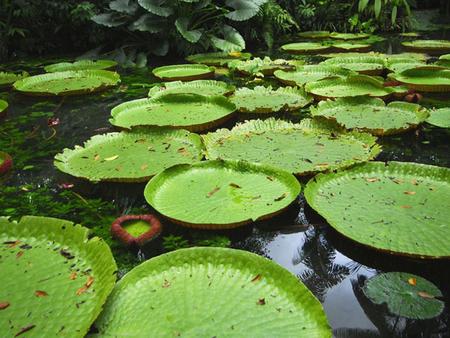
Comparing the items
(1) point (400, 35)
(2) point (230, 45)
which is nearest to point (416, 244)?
(2) point (230, 45)

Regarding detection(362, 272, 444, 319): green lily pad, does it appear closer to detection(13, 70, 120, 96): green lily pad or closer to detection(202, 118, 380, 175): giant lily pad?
detection(202, 118, 380, 175): giant lily pad

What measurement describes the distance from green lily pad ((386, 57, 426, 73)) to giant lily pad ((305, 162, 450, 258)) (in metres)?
2.57

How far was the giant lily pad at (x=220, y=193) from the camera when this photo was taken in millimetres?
1802

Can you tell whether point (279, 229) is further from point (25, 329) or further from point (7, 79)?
point (7, 79)

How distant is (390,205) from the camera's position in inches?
72.7

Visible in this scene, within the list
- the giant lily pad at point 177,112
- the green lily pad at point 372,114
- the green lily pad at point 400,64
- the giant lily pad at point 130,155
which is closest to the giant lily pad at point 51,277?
the giant lily pad at point 130,155

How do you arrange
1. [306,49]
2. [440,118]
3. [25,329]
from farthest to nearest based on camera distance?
[306,49] < [440,118] < [25,329]

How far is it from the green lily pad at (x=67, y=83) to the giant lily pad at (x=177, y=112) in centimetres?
95

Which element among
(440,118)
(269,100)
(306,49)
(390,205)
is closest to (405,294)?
(390,205)

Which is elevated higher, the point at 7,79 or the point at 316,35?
the point at 7,79

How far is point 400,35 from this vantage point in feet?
25.3

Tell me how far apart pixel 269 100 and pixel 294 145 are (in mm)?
1077

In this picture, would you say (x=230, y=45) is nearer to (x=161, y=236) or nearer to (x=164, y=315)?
(x=161, y=236)

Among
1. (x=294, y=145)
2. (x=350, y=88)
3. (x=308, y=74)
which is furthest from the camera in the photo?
(x=308, y=74)
